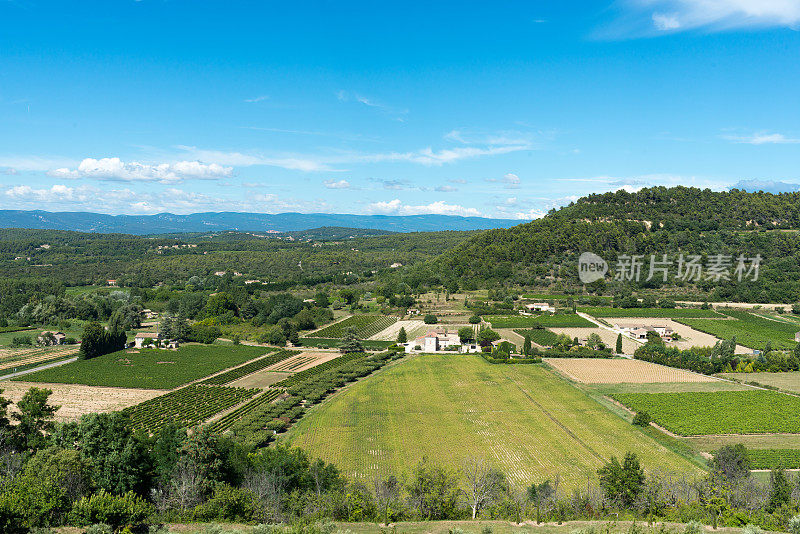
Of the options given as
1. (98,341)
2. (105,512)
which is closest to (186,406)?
(105,512)

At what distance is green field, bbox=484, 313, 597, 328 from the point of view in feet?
245

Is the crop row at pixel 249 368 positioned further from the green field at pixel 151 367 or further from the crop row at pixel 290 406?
the crop row at pixel 290 406

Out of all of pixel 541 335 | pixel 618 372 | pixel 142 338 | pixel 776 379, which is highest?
pixel 776 379

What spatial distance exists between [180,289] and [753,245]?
410 ft

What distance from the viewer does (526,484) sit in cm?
2644

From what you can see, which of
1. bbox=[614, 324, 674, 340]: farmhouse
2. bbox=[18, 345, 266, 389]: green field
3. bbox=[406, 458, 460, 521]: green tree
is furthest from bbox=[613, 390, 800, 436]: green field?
bbox=[18, 345, 266, 389]: green field

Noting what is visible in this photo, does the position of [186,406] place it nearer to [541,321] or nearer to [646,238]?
[541,321]

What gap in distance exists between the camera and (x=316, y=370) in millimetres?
53875

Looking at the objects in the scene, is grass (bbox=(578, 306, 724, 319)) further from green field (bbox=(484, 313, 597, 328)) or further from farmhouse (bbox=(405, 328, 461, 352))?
farmhouse (bbox=(405, 328, 461, 352))

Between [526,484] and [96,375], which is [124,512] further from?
[96,375]

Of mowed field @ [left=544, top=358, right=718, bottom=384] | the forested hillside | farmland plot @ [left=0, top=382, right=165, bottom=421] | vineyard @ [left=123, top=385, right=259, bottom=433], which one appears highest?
the forested hillside

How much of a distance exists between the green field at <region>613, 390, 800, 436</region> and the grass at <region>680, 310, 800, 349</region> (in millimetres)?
21423

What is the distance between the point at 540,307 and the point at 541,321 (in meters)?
9.57


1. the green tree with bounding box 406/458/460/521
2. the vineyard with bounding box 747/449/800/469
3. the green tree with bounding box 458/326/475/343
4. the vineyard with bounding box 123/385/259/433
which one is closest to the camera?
the green tree with bounding box 406/458/460/521
